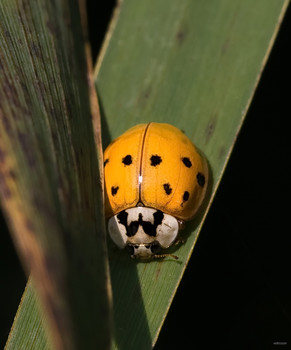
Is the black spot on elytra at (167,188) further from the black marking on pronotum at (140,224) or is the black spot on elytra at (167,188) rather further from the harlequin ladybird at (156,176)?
the black marking on pronotum at (140,224)

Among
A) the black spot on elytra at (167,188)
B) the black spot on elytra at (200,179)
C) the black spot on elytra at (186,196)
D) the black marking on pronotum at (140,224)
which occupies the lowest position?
the black marking on pronotum at (140,224)

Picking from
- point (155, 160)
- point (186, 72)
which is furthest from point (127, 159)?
point (186, 72)

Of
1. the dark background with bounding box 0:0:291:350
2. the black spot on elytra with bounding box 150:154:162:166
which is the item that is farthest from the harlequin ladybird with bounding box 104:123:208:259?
the dark background with bounding box 0:0:291:350

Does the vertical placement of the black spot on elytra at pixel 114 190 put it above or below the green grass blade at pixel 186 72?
below

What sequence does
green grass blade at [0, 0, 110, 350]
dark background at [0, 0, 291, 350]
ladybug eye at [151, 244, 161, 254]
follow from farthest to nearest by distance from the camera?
1. dark background at [0, 0, 291, 350]
2. ladybug eye at [151, 244, 161, 254]
3. green grass blade at [0, 0, 110, 350]

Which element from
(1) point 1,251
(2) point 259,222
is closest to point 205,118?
(2) point 259,222

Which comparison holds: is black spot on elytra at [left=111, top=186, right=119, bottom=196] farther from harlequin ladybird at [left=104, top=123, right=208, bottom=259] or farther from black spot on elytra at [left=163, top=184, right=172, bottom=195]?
black spot on elytra at [left=163, top=184, right=172, bottom=195]

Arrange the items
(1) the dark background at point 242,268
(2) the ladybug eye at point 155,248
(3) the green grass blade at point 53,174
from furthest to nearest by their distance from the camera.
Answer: (1) the dark background at point 242,268, (2) the ladybug eye at point 155,248, (3) the green grass blade at point 53,174

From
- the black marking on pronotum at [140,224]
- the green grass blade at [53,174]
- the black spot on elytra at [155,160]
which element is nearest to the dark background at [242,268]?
the black marking on pronotum at [140,224]
